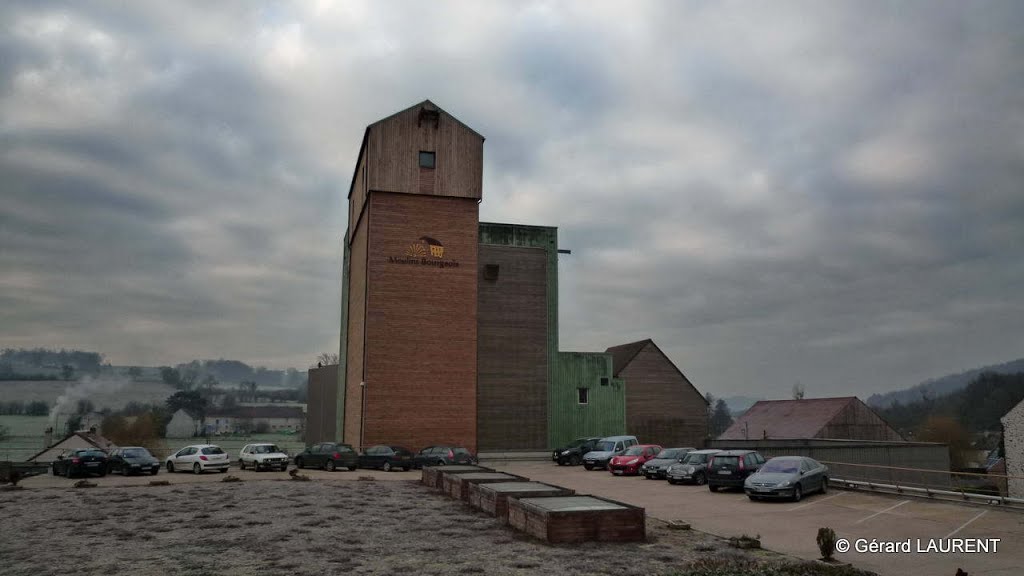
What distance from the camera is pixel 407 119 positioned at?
42.3 metres

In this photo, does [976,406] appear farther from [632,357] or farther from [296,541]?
[296,541]

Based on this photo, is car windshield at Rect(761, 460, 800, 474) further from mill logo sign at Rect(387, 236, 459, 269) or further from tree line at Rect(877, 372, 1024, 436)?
tree line at Rect(877, 372, 1024, 436)

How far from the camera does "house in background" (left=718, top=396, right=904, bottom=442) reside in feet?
180

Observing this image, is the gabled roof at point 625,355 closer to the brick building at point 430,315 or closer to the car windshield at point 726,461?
the brick building at point 430,315

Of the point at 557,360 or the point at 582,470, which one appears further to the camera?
the point at 557,360

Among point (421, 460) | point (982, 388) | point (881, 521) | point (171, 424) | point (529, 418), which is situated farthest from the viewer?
point (982, 388)

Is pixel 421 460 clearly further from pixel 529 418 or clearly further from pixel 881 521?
pixel 881 521

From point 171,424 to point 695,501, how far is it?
107 metres

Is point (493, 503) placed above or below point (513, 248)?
below

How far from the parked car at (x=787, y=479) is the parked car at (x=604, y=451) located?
13.3m

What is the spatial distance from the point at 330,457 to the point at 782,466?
2229 centimetres

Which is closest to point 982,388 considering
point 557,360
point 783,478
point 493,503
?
point 557,360

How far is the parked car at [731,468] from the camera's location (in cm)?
2464

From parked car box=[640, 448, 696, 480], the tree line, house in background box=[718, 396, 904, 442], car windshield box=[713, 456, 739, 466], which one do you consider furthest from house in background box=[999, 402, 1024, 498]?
the tree line
